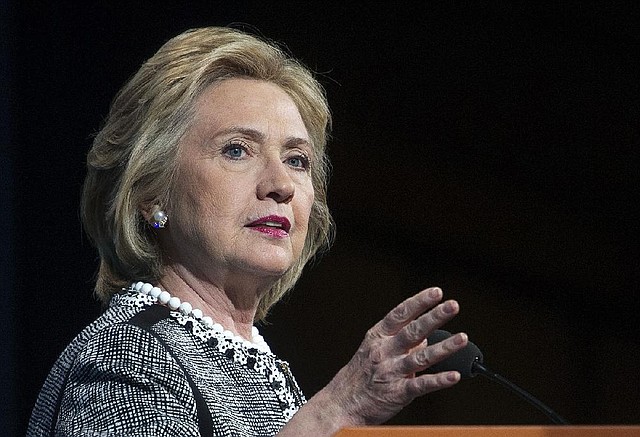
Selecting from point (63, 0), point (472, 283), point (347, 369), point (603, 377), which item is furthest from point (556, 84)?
point (347, 369)

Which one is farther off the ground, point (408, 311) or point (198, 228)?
point (198, 228)

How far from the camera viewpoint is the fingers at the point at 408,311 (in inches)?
53.5

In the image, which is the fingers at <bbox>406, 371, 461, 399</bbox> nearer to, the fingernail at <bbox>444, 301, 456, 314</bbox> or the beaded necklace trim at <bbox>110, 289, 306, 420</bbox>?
the fingernail at <bbox>444, 301, 456, 314</bbox>

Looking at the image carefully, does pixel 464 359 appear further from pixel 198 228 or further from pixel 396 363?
→ pixel 198 228

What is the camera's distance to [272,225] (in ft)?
6.36

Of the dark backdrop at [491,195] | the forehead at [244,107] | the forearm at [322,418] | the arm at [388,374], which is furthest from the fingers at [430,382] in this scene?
the dark backdrop at [491,195]

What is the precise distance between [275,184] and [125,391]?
50cm

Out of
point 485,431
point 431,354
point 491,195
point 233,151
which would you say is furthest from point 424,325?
point 491,195

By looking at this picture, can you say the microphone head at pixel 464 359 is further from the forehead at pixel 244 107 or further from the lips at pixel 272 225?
the forehead at pixel 244 107

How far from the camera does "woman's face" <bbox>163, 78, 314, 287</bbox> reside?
1903mm

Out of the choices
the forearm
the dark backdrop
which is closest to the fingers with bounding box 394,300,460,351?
the forearm

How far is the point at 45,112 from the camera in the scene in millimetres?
2646

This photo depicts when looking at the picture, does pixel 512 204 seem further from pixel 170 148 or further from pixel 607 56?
pixel 170 148

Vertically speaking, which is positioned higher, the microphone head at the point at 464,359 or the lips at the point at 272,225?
the lips at the point at 272,225
